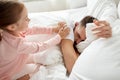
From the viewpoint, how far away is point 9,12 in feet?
3.42

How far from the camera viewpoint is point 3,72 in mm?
1103

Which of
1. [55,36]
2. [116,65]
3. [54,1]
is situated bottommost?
[54,1]

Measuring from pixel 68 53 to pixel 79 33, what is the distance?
178mm

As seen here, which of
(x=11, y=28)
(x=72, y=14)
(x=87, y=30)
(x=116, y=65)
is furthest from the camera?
(x=72, y=14)

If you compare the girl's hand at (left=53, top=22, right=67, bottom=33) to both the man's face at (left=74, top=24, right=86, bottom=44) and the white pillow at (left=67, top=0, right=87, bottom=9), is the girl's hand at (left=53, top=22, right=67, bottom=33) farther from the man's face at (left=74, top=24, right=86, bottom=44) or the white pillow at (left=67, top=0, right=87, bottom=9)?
the white pillow at (left=67, top=0, right=87, bottom=9)

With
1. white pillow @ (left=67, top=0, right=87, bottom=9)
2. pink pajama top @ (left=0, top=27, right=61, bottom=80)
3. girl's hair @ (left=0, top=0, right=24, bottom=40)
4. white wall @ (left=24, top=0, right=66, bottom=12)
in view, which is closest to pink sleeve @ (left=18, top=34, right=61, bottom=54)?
pink pajama top @ (left=0, top=27, right=61, bottom=80)

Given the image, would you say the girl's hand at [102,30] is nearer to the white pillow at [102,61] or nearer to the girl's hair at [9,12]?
the white pillow at [102,61]

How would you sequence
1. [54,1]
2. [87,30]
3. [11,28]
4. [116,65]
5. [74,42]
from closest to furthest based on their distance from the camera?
[116,65] < [11,28] < [87,30] < [74,42] < [54,1]

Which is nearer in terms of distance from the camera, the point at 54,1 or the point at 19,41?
the point at 19,41

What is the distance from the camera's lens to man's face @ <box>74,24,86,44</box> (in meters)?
1.37

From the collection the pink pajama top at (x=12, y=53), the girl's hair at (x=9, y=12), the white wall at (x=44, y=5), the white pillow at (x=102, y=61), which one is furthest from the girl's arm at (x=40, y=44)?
the white wall at (x=44, y=5)

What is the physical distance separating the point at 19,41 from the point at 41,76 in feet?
0.72

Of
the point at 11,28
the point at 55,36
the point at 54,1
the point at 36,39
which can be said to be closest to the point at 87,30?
the point at 55,36

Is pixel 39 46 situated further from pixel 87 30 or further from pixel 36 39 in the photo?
pixel 87 30
